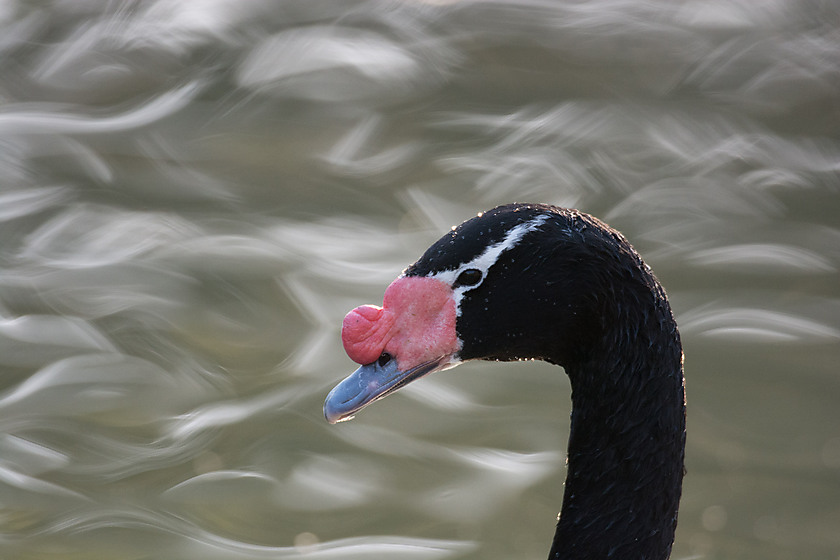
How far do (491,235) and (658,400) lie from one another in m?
0.64

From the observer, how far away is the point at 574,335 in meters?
3.21

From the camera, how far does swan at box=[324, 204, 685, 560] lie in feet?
10.2

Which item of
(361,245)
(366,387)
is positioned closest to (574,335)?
(366,387)

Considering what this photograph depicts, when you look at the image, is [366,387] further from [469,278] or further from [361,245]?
[361,245]

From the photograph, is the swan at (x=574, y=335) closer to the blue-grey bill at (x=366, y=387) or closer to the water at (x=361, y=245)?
the blue-grey bill at (x=366, y=387)

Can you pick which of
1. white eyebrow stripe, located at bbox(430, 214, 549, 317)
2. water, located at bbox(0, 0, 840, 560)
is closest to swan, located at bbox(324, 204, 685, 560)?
white eyebrow stripe, located at bbox(430, 214, 549, 317)

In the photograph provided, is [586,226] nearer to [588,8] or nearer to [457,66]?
[457,66]

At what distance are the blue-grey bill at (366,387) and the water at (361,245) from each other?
66.7 inches

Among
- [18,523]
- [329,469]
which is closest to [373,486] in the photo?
[329,469]

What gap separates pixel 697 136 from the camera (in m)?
7.84

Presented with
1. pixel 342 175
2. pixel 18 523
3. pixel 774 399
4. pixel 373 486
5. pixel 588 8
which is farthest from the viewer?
pixel 588 8

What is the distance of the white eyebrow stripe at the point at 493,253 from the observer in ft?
10.2

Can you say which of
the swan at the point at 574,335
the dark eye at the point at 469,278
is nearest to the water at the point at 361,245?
the swan at the point at 574,335

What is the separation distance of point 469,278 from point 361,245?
3669 mm
